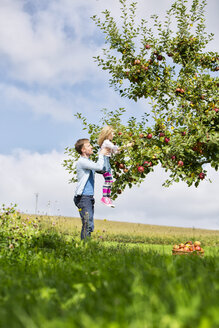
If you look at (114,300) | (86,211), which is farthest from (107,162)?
(114,300)

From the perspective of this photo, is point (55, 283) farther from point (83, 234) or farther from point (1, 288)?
point (83, 234)

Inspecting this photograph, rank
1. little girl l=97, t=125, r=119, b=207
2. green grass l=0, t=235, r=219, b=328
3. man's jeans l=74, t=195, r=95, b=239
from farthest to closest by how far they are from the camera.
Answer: little girl l=97, t=125, r=119, b=207 < man's jeans l=74, t=195, r=95, b=239 < green grass l=0, t=235, r=219, b=328

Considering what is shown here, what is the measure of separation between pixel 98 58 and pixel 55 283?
8.95 m

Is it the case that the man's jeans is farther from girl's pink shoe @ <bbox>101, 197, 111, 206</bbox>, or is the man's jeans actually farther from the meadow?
the meadow

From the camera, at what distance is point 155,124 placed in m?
9.37

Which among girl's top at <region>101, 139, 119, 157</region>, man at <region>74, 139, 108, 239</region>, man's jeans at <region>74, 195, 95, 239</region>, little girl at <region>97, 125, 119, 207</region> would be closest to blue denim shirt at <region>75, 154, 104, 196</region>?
man at <region>74, 139, 108, 239</region>

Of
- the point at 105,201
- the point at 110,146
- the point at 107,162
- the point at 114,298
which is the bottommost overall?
the point at 114,298

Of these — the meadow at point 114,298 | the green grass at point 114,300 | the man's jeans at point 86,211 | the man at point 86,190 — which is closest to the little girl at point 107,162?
the man at point 86,190

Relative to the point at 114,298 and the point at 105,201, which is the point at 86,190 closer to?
the point at 105,201

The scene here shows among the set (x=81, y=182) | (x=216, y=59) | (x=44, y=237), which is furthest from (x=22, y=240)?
(x=216, y=59)

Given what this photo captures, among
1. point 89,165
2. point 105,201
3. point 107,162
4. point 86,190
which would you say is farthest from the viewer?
point 105,201

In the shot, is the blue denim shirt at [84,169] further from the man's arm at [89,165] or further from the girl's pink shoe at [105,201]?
the girl's pink shoe at [105,201]

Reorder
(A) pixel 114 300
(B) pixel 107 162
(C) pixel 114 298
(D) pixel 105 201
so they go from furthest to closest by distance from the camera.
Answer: (D) pixel 105 201, (B) pixel 107 162, (C) pixel 114 298, (A) pixel 114 300

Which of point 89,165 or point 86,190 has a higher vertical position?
point 89,165
